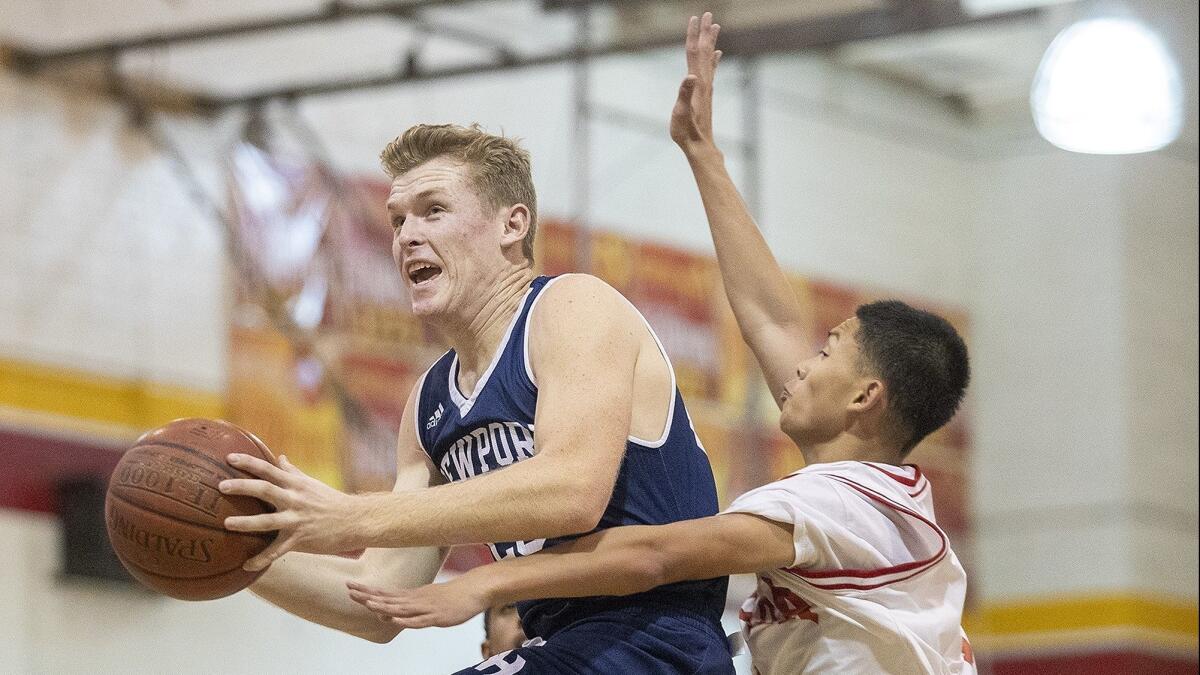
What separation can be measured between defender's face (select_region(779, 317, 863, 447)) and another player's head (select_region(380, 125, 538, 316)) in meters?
0.76

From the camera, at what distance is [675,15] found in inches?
525

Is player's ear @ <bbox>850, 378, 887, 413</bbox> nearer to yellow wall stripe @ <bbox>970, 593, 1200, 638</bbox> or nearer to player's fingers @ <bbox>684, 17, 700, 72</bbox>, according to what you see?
player's fingers @ <bbox>684, 17, 700, 72</bbox>

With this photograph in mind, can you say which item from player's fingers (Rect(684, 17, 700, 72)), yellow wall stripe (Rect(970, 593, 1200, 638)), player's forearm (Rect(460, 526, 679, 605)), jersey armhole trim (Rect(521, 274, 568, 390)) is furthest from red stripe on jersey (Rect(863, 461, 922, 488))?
yellow wall stripe (Rect(970, 593, 1200, 638))

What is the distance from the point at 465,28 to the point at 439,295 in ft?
31.0

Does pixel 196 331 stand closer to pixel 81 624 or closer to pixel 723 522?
pixel 81 624

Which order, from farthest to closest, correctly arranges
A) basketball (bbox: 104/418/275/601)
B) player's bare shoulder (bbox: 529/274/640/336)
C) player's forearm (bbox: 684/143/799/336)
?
player's forearm (bbox: 684/143/799/336) < player's bare shoulder (bbox: 529/274/640/336) < basketball (bbox: 104/418/275/601)

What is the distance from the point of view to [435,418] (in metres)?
4.23

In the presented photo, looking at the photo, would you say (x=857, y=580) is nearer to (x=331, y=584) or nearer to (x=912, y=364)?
(x=912, y=364)

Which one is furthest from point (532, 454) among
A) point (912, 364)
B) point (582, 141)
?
point (582, 141)

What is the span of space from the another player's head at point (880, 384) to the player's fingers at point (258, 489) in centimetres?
137

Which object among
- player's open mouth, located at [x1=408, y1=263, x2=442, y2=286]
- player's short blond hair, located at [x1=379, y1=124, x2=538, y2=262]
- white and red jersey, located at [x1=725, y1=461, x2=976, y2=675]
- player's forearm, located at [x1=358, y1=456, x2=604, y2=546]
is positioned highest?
player's short blond hair, located at [x1=379, y1=124, x2=538, y2=262]

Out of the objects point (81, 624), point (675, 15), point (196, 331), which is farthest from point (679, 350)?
point (81, 624)

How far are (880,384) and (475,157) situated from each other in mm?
1114

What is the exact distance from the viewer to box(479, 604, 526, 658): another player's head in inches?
221
